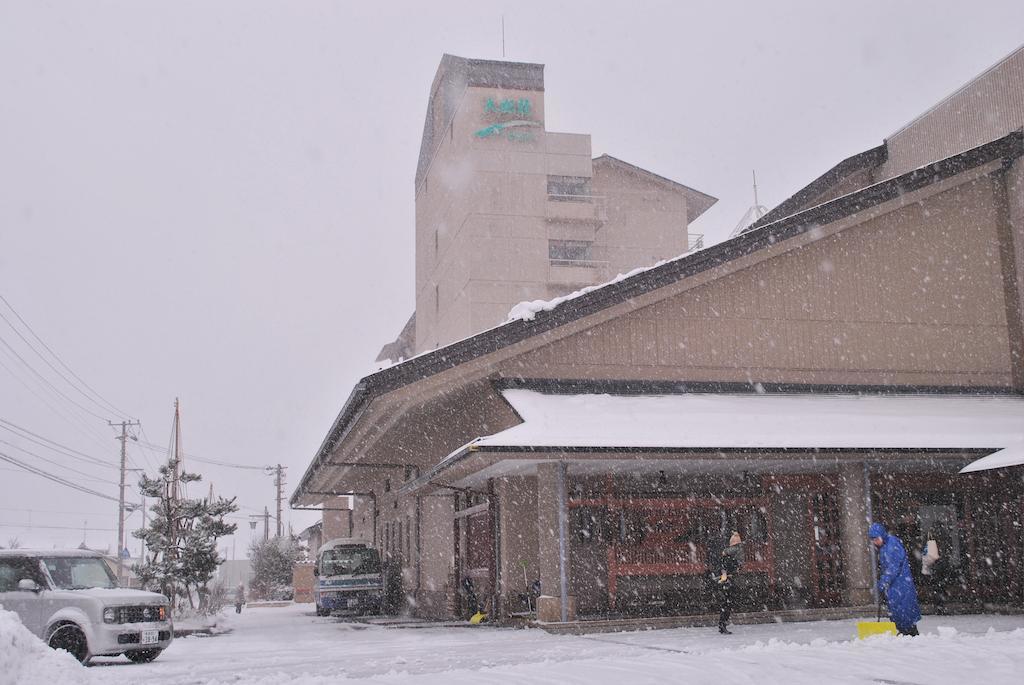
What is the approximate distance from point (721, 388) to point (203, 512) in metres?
15.0

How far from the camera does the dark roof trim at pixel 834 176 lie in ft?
81.1

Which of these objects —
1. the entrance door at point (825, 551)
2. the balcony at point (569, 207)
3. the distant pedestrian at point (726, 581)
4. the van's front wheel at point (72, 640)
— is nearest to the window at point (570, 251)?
the balcony at point (569, 207)

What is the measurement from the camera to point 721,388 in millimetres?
18250

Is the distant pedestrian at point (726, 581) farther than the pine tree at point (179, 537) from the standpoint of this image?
No

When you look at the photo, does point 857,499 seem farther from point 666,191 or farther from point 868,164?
point 666,191

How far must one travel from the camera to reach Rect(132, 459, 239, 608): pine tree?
974 inches

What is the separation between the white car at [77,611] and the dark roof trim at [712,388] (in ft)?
22.3

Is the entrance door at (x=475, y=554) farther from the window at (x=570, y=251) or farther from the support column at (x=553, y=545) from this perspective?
the window at (x=570, y=251)

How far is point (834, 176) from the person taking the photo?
82.6 feet

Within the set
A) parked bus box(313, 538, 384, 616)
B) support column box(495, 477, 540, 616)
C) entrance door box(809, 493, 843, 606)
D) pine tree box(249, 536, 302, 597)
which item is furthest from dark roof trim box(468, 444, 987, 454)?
pine tree box(249, 536, 302, 597)

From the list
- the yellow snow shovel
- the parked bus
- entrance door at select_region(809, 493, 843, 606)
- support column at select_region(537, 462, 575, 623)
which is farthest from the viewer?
the parked bus

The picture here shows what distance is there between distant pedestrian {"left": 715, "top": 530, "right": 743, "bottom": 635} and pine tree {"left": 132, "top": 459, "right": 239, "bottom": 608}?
15.5m

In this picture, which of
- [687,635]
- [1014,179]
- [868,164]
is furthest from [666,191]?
[687,635]

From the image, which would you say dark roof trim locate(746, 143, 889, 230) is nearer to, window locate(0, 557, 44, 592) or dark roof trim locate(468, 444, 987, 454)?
dark roof trim locate(468, 444, 987, 454)
